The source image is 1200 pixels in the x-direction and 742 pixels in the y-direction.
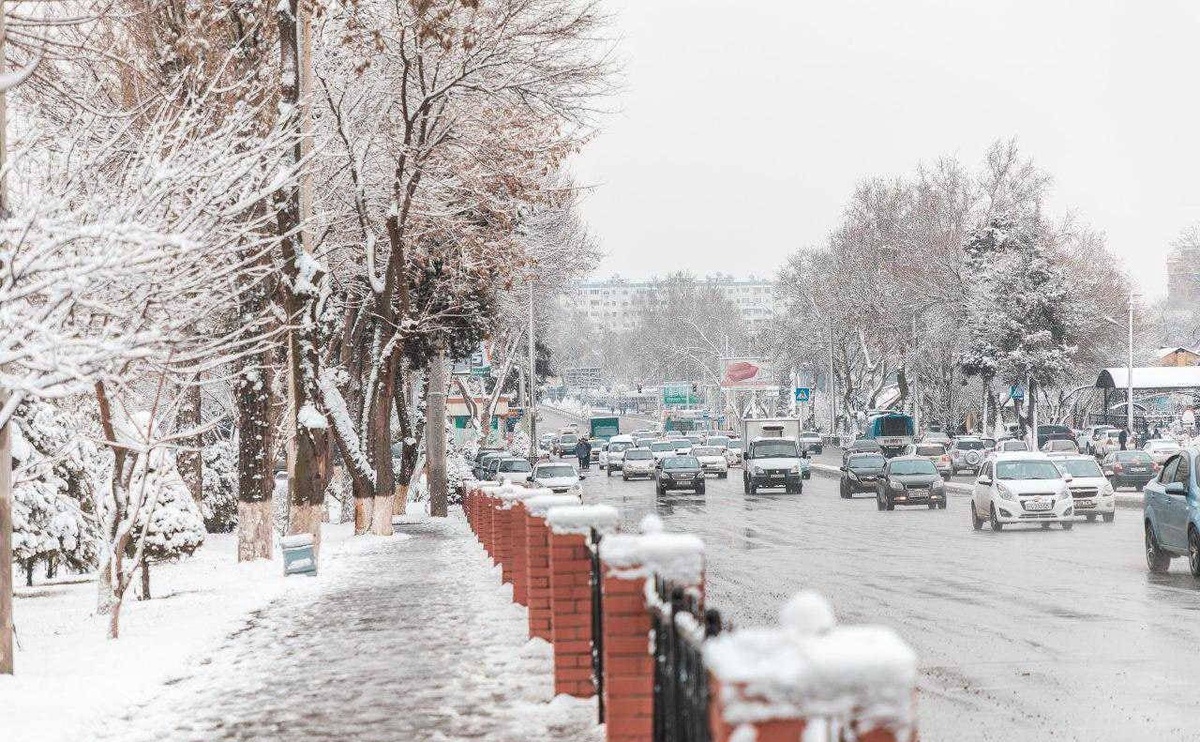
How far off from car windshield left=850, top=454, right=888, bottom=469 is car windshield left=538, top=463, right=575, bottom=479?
8960 millimetres

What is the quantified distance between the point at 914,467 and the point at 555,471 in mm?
12790

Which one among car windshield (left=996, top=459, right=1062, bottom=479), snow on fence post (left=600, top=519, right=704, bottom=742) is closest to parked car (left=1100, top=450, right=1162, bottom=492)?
car windshield (left=996, top=459, right=1062, bottom=479)

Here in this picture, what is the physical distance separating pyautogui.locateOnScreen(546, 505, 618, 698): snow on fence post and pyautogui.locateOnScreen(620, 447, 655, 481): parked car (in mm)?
60515

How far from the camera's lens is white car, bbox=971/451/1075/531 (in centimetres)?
3136

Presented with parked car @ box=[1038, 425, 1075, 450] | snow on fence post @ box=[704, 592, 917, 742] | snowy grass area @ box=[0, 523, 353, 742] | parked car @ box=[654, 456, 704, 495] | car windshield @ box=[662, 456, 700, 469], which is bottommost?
snowy grass area @ box=[0, 523, 353, 742]

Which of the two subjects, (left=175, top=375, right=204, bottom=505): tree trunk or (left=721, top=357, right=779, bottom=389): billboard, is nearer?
(left=175, top=375, right=204, bottom=505): tree trunk

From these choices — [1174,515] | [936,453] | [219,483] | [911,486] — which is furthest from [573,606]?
[936,453]

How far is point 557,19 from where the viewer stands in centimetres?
3183

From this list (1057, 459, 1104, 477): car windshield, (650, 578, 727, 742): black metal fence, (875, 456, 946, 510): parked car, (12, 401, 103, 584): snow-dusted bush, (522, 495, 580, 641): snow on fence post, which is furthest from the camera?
(875, 456, 946, 510): parked car

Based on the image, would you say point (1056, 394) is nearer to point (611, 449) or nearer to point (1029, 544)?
point (611, 449)

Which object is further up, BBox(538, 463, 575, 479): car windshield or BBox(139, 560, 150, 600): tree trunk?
BBox(538, 463, 575, 479): car windshield

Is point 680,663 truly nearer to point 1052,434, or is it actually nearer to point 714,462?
point 714,462

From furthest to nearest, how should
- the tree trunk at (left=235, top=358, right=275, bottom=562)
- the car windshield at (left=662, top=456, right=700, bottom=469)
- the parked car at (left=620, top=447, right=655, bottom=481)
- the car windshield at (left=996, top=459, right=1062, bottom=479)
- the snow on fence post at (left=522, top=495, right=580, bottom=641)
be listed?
1. the parked car at (left=620, top=447, right=655, bottom=481)
2. the car windshield at (left=662, top=456, right=700, bottom=469)
3. the car windshield at (left=996, top=459, right=1062, bottom=479)
4. the tree trunk at (left=235, top=358, right=275, bottom=562)
5. the snow on fence post at (left=522, top=495, right=580, bottom=641)

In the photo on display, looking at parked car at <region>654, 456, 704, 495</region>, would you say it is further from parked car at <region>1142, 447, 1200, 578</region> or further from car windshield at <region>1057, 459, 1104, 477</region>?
parked car at <region>1142, 447, 1200, 578</region>
